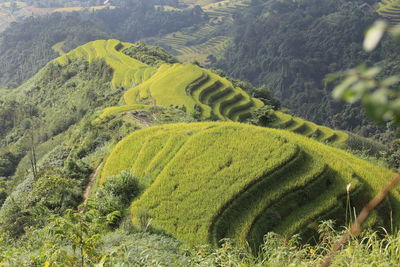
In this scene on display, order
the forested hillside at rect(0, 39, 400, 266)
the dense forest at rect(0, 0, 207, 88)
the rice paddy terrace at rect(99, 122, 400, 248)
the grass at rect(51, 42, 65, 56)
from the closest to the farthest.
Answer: the forested hillside at rect(0, 39, 400, 266) → the rice paddy terrace at rect(99, 122, 400, 248) → the dense forest at rect(0, 0, 207, 88) → the grass at rect(51, 42, 65, 56)

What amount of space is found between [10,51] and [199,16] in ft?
249

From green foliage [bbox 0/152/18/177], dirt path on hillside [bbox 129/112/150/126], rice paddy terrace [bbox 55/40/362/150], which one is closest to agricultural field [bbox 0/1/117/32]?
rice paddy terrace [bbox 55/40/362/150]

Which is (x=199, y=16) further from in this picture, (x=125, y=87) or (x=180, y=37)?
(x=125, y=87)

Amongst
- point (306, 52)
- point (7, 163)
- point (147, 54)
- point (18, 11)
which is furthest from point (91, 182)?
point (18, 11)

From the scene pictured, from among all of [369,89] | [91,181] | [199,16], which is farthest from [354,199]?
[199,16]

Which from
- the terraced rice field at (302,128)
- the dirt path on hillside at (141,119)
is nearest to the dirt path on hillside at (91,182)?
the dirt path on hillside at (141,119)

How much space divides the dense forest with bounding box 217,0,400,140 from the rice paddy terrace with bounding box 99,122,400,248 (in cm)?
6372

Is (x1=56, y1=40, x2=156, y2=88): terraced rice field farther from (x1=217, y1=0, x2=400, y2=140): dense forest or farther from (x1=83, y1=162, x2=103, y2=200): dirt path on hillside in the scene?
(x1=217, y1=0, x2=400, y2=140): dense forest

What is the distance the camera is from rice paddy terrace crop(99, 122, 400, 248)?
850 cm

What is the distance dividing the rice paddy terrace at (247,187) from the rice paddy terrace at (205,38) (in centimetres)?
10660

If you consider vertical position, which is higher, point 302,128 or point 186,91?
point 186,91

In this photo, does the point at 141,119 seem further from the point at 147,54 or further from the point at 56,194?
the point at 147,54

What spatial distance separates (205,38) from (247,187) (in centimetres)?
13201

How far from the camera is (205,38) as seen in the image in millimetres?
136625
